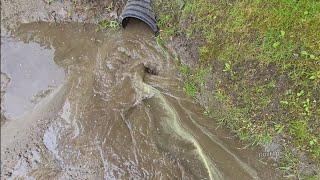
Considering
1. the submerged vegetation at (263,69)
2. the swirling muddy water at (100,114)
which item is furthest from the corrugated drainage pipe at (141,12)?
the submerged vegetation at (263,69)

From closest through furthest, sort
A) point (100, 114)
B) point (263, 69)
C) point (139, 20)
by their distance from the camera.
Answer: point (263, 69)
point (100, 114)
point (139, 20)

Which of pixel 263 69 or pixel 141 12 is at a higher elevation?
pixel 141 12

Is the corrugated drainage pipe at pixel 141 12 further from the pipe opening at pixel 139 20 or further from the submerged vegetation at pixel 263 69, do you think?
the submerged vegetation at pixel 263 69

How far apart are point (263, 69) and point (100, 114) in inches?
91.4

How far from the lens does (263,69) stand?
219 inches

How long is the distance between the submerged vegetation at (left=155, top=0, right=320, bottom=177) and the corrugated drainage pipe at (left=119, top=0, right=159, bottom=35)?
1.58 feet

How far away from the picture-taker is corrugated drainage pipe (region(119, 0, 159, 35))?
592 centimetres

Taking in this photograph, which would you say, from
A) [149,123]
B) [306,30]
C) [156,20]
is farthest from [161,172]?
[306,30]

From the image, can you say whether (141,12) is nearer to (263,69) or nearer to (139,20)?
(139,20)

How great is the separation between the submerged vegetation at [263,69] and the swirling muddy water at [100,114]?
36cm

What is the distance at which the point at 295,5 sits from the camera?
541 cm

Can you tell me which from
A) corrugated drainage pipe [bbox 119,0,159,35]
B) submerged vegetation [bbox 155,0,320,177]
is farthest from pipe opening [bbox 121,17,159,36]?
submerged vegetation [bbox 155,0,320,177]

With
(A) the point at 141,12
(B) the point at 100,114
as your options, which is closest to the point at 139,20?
(A) the point at 141,12

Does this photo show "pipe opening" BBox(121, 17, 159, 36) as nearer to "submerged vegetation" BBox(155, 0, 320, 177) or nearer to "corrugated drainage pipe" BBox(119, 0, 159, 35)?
"corrugated drainage pipe" BBox(119, 0, 159, 35)
